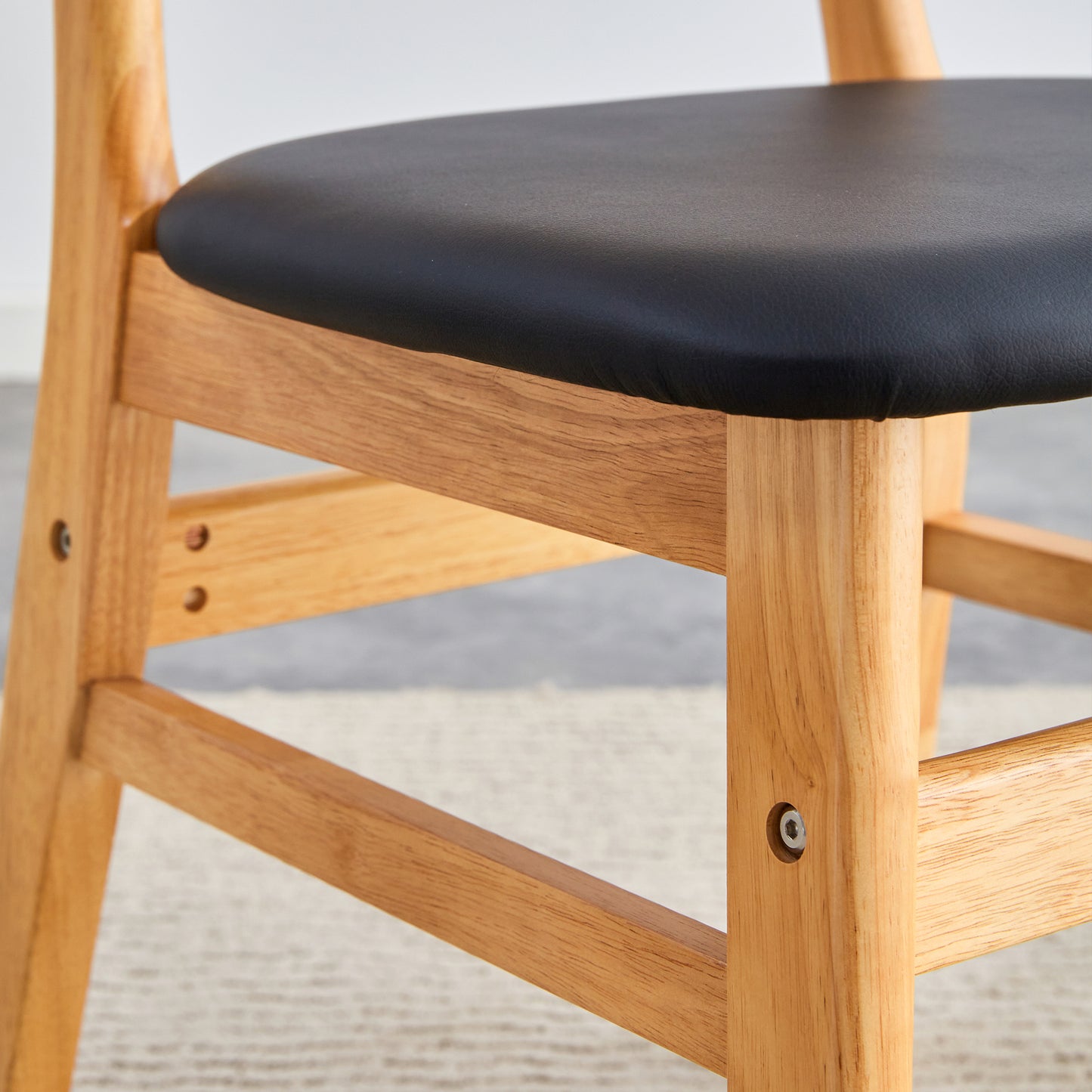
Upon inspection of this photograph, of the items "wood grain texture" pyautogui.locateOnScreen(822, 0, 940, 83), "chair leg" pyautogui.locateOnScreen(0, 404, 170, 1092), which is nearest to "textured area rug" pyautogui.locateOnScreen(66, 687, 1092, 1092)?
"chair leg" pyautogui.locateOnScreen(0, 404, 170, 1092)

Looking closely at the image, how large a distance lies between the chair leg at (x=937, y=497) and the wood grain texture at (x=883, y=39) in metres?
0.19

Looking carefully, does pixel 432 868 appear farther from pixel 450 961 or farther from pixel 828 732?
pixel 450 961

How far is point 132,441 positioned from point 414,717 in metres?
0.60

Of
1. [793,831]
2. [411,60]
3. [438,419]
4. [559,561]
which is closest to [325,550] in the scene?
[559,561]

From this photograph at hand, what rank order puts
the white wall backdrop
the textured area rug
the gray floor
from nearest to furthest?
the textured area rug < the gray floor < the white wall backdrop

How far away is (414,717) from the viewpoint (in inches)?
47.5

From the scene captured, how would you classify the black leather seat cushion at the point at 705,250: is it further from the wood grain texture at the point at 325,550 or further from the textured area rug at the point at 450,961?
the textured area rug at the point at 450,961

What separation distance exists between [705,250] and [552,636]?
1154 mm

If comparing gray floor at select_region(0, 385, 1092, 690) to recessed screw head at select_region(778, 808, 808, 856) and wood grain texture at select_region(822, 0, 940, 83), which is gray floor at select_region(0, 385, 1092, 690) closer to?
wood grain texture at select_region(822, 0, 940, 83)

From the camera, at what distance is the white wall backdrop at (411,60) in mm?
2385

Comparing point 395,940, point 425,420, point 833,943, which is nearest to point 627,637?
point 395,940

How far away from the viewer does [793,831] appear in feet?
1.28

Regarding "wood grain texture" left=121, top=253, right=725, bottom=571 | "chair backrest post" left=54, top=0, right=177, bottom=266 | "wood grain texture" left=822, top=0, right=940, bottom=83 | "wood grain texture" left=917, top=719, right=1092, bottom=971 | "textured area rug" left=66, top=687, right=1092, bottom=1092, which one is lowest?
"textured area rug" left=66, top=687, right=1092, bottom=1092

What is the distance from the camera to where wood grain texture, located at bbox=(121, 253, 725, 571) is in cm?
41
